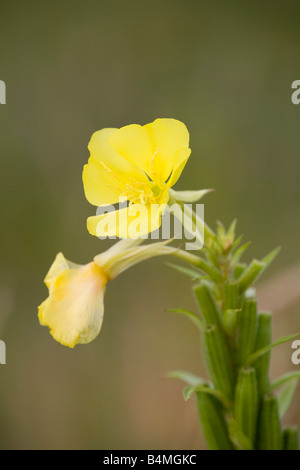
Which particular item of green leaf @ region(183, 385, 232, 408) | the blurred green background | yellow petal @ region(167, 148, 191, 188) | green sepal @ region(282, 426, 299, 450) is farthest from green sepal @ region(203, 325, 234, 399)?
the blurred green background

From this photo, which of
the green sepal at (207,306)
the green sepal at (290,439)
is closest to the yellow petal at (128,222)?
the green sepal at (207,306)

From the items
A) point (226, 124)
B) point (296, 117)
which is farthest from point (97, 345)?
point (296, 117)

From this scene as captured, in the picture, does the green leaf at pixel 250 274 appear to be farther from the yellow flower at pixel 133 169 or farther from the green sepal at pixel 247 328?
the yellow flower at pixel 133 169

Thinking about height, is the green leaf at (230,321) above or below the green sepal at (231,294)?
below

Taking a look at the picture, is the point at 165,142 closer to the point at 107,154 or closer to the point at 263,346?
the point at 107,154

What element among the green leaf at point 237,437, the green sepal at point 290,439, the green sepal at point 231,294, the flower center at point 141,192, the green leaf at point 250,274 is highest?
the flower center at point 141,192

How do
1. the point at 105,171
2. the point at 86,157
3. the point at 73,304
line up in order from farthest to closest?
Answer: the point at 86,157 → the point at 105,171 → the point at 73,304

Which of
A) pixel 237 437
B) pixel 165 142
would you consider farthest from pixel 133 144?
pixel 237 437

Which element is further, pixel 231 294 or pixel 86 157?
pixel 86 157
